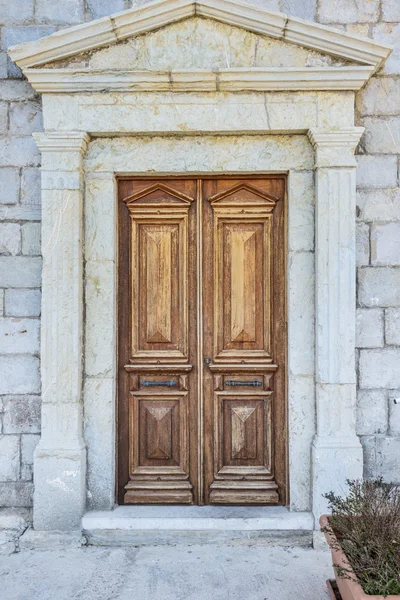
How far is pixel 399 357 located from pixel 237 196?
165 centimetres

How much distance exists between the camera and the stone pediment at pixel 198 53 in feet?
11.7

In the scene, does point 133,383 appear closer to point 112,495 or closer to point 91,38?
point 112,495

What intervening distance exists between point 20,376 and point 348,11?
354cm

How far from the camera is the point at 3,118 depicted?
12.6 ft

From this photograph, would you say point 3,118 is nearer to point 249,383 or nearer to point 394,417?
point 249,383

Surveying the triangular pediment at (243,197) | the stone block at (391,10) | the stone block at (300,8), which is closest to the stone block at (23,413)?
the triangular pediment at (243,197)

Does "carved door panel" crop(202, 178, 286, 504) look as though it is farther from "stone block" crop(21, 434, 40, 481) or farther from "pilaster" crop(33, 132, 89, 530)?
"stone block" crop(21, 434, 40, 481)

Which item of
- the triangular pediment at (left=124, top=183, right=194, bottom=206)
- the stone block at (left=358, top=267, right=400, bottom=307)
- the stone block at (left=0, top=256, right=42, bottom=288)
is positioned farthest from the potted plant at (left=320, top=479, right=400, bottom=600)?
the stone block at (left=0, top=256, right=42, bottom=288)

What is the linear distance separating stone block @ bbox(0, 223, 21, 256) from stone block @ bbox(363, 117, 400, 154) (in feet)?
8.54

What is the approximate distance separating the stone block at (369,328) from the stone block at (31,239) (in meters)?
2.36

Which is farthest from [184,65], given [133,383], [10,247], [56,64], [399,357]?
[399,357]

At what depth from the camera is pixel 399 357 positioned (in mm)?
3738

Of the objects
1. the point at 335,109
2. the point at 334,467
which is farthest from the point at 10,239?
the point at 334,467

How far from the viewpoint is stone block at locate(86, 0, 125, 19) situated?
3809 millimetres
